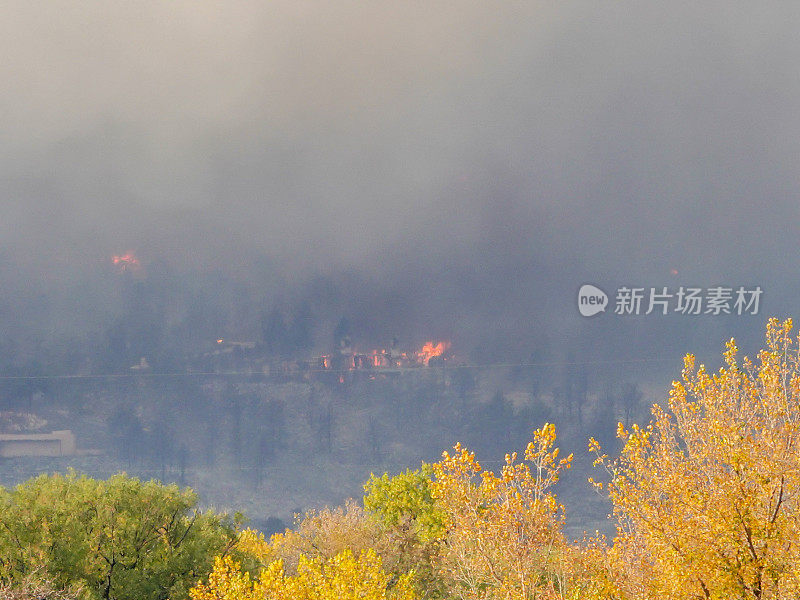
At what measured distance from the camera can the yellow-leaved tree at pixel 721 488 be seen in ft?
91.7

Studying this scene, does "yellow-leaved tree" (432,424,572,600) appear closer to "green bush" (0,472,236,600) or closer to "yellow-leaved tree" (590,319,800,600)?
"yellow-leaved tree" (590,319,800,600)

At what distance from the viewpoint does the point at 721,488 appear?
2859 cm

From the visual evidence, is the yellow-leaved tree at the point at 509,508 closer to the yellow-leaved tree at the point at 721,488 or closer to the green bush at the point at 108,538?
the yellow-leaved tree at the point at 721,488

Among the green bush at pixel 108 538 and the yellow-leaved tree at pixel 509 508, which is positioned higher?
the green bush at pixel 108 538

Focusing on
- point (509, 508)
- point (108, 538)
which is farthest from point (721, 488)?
point (108, 538)

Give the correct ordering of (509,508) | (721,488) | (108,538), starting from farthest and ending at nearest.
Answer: (108,538) → (509,508) → (721,488)

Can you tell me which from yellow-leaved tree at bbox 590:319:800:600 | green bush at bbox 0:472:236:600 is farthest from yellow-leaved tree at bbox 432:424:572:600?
green bush at bbox 0:472:236:600

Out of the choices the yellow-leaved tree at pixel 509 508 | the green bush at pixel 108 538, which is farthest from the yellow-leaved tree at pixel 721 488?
the green bush at pixel 108 538

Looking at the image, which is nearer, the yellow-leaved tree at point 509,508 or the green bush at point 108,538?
the yellow-leaved tree at point 509,508

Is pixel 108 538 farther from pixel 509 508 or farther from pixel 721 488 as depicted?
pixel 721 488

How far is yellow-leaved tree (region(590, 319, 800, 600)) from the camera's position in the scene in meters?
28.0

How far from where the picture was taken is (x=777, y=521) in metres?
28.2

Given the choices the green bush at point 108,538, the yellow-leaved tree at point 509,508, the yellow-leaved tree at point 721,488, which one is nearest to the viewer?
the yellow-leaved tree at point 721,488

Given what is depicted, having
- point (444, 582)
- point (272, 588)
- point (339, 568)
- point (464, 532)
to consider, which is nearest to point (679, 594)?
point (464, 532)
